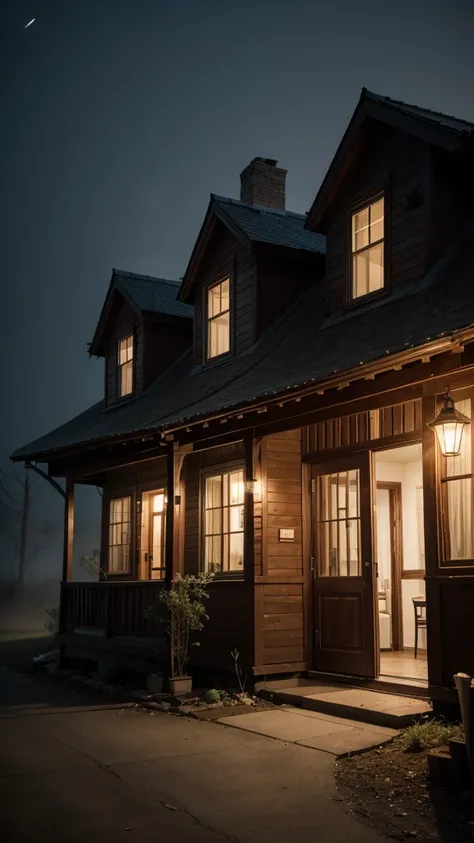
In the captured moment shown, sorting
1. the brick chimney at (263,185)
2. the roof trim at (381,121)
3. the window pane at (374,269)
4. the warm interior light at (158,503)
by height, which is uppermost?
the brick chimney at (263,185)

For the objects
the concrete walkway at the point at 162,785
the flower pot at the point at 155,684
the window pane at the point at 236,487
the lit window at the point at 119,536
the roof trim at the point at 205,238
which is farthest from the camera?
the lit window at the point at 119,536

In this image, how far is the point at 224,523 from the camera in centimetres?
1195

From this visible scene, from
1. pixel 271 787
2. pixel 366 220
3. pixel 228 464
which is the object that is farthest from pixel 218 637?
pixel 366 220

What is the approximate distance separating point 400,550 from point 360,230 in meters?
4.67

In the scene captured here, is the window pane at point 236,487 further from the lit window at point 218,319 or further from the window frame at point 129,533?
the window frame at point 129,533

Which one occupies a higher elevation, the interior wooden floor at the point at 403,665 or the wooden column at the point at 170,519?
the wooden column at the point at 170,519

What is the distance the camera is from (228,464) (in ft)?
39.2

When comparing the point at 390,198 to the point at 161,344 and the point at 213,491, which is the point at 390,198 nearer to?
the point at 213,491

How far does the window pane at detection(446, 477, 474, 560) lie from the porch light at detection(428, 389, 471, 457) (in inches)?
21.1

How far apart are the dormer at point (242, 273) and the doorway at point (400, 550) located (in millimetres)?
2974

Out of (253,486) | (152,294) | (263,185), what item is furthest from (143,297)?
(253,486)

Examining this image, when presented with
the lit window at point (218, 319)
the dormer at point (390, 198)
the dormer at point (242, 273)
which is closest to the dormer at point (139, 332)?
the dormer at point (242, 273)

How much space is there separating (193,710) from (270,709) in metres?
0.88

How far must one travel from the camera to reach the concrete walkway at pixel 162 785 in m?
5.30
